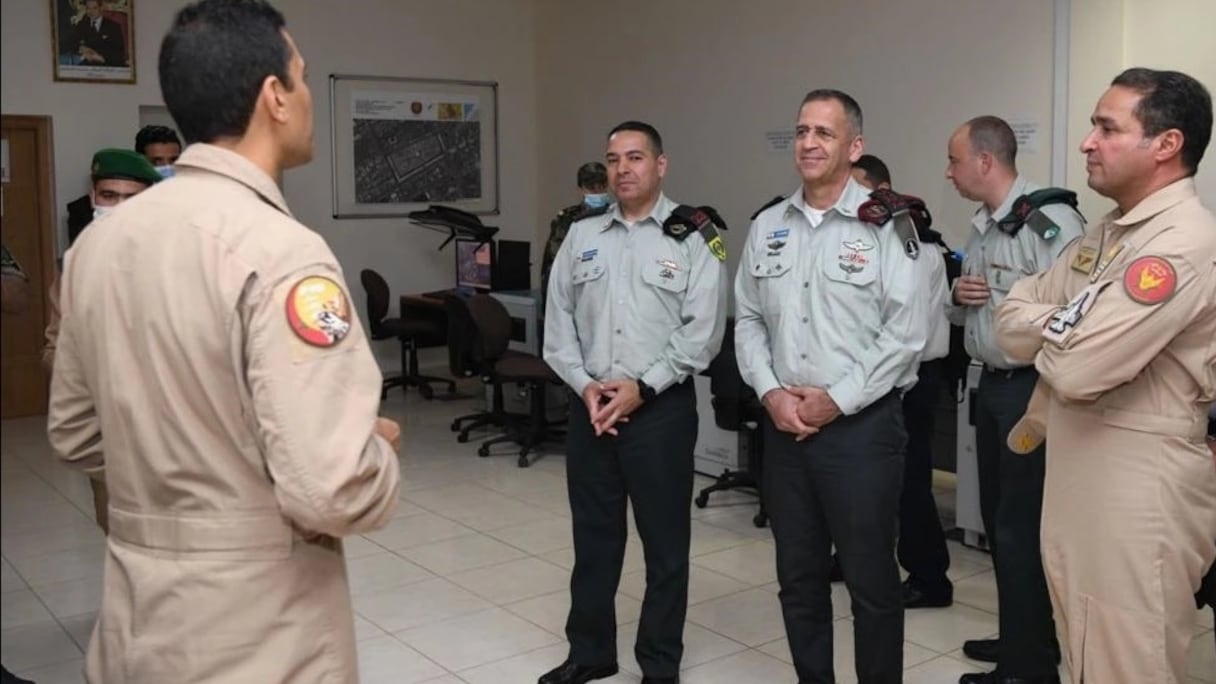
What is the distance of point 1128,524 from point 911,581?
192cm

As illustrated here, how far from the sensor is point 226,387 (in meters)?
1.50

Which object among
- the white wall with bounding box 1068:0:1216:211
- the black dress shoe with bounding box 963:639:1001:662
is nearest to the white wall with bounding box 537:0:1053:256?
the white wall with bounding box 1068:0:1216:211

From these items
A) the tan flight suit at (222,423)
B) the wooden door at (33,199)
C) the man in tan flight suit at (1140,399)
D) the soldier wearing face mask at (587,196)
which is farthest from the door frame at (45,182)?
the man in tan flight suit at (1140,399)

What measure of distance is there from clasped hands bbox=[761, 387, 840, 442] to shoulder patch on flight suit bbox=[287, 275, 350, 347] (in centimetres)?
158

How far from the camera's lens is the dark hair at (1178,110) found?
2.39 meters

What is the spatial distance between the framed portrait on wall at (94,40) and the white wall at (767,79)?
332 cm

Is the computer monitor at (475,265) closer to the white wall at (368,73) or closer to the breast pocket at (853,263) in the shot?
the white wall at (368,73)

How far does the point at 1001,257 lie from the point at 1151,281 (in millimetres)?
1271

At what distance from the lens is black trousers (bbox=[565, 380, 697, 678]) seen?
3.26 m

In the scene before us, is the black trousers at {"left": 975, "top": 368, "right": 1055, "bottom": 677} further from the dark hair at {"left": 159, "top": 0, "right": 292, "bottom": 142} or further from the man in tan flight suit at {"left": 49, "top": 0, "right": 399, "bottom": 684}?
the dark hair at {"left": 159, "top": 0, "right": 292, "bottom": 142}

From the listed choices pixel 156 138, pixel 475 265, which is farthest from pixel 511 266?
pixel 156 138

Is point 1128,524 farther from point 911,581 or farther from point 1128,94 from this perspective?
point 911,581

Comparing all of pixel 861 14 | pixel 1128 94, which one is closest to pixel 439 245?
pixel 861 14

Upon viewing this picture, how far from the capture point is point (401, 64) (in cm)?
921
